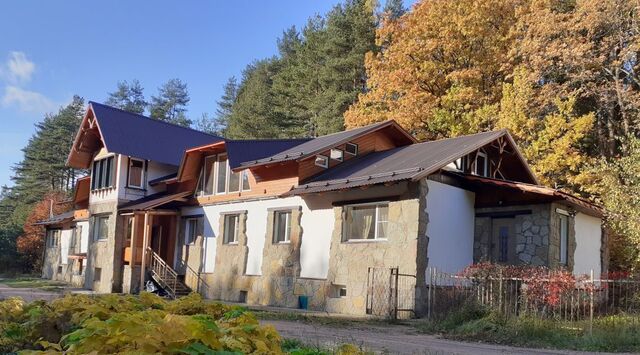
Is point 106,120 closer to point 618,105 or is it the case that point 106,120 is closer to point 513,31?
point 513,31

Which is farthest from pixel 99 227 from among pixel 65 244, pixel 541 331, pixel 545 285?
pixel 541 331

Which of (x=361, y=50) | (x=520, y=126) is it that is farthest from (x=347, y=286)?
(x=361, y=50)

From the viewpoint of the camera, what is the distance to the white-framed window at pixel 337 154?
72.9 ft

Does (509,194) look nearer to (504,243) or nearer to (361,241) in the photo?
(504,243)

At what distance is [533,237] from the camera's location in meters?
18.8

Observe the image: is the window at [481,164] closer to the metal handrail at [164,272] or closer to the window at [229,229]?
the window at [229,229]

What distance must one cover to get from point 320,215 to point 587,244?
920 cm

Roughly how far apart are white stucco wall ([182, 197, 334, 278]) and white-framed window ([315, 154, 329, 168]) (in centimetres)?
142

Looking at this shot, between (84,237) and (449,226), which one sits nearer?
(449,226)

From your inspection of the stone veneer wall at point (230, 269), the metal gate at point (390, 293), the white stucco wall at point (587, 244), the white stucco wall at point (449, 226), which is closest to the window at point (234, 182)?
the stone veneer wall at point (230, 269)

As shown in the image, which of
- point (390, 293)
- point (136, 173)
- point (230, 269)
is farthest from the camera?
point (136, 173)

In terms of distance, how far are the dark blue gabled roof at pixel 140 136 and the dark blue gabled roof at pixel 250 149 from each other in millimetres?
6553

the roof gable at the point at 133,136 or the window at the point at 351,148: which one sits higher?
the roof gable at the point at 133,136

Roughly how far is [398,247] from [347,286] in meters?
2.29
